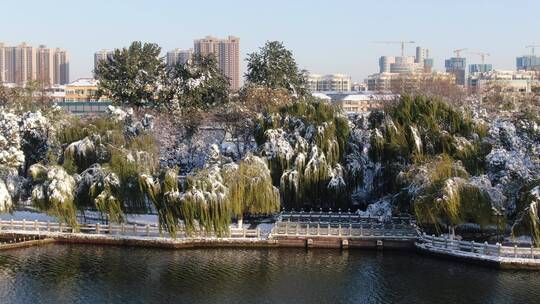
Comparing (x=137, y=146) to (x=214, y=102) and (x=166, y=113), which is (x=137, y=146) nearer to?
(x=166, y=113)

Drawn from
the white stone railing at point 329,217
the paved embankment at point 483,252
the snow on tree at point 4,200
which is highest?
the snow on tree at point 4,200

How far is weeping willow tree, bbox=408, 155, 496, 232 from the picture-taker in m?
30.1

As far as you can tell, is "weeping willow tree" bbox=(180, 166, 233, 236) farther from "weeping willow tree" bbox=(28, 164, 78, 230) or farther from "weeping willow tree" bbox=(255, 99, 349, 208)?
"weeping willow tree" bbox=(28, 164, 78, 230)

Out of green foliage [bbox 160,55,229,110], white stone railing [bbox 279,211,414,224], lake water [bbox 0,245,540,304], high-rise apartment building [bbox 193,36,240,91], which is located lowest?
lake water [bbox 0,245,540,304]

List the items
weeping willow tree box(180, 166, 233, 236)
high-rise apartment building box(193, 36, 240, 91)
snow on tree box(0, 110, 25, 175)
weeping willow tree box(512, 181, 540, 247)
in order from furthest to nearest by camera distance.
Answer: high-rise apartment building box(193, 36, 240, 91) < snow on tree box(0, 110, 25, 175) < weeping willow tree box(180, 166, 233, 236) < weeping willow tree box(512, 181, 540, 247)

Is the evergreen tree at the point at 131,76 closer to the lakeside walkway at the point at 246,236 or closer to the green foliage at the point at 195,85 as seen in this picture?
the green foliage at the point at 195,85

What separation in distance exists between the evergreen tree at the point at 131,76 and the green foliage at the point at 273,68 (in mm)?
7583

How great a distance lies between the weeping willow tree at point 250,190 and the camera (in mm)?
32031

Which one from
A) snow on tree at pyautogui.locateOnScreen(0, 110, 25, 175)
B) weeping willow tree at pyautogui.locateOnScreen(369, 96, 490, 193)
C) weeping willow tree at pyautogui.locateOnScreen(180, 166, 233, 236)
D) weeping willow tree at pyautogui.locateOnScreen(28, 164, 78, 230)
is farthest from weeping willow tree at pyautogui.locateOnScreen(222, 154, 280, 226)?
snow on tree at pyautogui.locateOnScreen(0, 110, 25, 175)

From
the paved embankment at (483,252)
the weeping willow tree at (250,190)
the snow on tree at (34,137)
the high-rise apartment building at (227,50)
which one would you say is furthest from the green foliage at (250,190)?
the high-rise apartment building at (227,50)

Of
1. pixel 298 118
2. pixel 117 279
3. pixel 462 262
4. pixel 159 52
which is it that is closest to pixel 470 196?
pixel 462 262

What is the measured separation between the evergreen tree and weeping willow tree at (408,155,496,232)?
2896cm

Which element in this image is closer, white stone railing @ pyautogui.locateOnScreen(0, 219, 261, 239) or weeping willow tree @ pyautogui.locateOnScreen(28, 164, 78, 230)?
weeping willow tree @ pyautogui.locateOnScreen(28, 164, 78, 230)

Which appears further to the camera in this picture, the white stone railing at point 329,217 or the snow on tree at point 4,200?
the white stone railing at point 329,217
